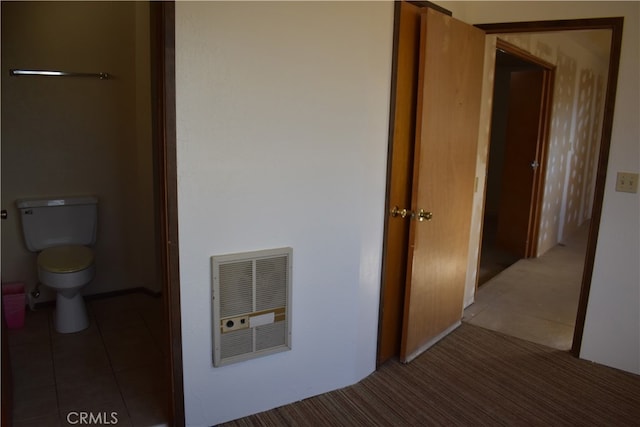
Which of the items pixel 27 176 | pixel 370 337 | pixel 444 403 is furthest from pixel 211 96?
pixel 27 176

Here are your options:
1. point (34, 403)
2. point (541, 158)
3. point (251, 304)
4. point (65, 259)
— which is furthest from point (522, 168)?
point (34, 403)

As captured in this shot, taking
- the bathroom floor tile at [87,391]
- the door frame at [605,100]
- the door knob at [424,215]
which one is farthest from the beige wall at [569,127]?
the bathroom floor tile at [87,391]

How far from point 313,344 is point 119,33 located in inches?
95.8

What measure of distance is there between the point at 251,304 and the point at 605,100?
2.16 m

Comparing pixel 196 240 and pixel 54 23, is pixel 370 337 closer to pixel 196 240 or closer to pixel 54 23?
pixel 196 240

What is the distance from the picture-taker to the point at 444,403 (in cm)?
227

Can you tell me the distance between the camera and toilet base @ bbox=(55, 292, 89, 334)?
282cm

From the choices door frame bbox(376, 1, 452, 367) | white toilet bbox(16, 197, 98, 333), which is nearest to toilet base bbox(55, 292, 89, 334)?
white toilet bbox(16, 197, 98, 333)

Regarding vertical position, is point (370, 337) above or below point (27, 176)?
below

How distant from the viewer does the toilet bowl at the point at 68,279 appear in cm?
272

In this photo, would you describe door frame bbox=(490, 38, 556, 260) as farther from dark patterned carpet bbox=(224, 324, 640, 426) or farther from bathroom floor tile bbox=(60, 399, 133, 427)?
bathroom floor tile bbox=(60, 399, 133, 427)

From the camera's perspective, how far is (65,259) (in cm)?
284

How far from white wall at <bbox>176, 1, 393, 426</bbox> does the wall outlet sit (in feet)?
4.16

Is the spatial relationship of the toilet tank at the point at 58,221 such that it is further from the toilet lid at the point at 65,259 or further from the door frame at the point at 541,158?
the door frame at the point at 541,158
